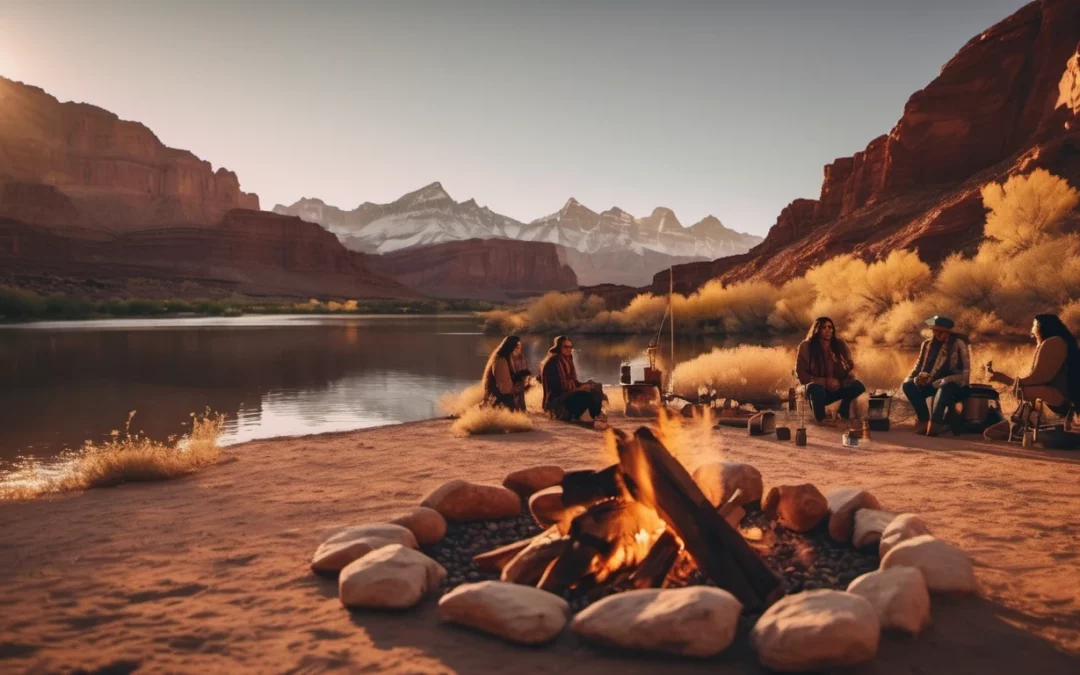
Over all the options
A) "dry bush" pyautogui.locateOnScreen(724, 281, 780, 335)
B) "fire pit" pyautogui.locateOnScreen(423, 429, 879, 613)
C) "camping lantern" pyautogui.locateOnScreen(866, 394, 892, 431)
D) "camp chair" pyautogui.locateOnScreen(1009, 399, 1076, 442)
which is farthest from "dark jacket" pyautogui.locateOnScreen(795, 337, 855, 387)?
"dry bush" pyautogui.locateOnScreen(724, 281, 780, 335)

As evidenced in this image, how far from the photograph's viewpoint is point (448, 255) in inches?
6801

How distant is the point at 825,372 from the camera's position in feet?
31.9

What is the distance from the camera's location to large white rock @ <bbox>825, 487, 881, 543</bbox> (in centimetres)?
467

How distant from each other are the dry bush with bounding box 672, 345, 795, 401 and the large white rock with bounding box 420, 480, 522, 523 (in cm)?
813

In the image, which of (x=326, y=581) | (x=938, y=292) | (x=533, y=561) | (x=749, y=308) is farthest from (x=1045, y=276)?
(x=326, y=581)

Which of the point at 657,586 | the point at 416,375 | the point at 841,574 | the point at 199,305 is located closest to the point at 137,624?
the point at 657,586

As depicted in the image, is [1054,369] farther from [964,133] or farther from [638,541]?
[964,133]

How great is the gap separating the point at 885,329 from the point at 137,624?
27.0 metres

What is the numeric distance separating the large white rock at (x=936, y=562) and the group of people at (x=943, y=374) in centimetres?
461

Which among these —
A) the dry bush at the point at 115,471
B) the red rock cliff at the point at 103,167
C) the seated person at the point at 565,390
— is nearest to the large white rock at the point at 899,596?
the dry bush at the point at 115,471

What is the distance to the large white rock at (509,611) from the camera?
11.2ft

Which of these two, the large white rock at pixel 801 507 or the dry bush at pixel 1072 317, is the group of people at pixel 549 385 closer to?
the large white rock at pixel 801 507

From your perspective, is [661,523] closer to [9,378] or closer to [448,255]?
[9,378]

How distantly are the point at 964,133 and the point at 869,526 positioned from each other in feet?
164
